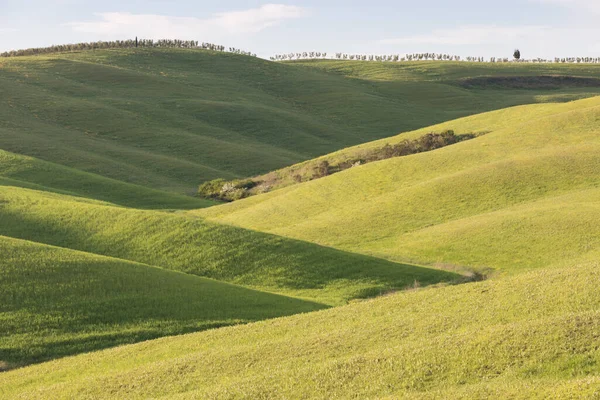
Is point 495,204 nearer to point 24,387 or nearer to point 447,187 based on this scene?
point 447,187

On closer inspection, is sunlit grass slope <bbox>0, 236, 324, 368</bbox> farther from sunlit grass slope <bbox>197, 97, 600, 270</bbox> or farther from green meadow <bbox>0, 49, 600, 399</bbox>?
sunlit grass slope <bbox>197, 97, 600, 270</bbox>

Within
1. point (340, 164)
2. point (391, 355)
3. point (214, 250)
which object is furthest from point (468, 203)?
point (391, 355)

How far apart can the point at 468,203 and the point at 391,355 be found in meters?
36.0

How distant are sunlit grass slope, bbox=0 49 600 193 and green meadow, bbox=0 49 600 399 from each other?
821 millimetres

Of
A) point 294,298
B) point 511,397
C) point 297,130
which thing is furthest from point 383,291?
point 297,130

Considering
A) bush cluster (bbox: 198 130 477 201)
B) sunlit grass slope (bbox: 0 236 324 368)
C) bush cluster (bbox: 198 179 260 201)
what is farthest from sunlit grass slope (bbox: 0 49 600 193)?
sunlit grass slope (bbox: 0 236 324 368)

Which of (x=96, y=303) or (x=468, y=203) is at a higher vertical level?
(x=468, y=203)

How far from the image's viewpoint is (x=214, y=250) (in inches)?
1735

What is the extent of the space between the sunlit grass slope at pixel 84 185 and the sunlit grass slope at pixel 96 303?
114ft

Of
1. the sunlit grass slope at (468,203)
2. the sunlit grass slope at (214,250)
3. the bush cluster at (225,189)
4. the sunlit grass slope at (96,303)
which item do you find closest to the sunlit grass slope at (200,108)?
the bush cluster at (225,189)

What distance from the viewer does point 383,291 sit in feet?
125

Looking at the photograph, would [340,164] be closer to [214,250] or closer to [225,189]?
[225,189]

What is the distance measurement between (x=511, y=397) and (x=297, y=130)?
111 m

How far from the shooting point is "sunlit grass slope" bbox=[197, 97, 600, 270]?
146 ft
